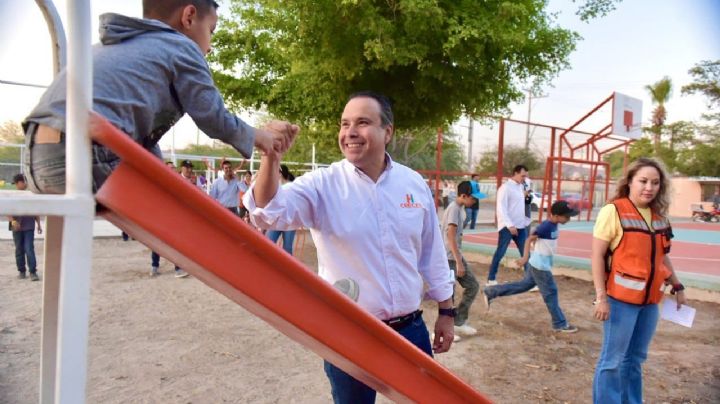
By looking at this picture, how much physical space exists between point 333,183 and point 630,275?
2027 mm

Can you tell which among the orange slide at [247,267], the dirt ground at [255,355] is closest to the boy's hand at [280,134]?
the orange slide at [247,267]

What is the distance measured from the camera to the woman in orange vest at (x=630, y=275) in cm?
294

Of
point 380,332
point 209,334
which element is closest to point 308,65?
point 209,334

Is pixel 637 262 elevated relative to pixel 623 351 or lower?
elevated

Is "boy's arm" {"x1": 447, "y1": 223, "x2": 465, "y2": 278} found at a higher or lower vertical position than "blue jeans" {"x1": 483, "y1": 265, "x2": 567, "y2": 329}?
higher

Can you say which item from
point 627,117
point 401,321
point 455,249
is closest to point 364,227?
point 401,321

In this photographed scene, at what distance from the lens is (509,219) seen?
709cm

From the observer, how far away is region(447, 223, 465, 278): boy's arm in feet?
16.1

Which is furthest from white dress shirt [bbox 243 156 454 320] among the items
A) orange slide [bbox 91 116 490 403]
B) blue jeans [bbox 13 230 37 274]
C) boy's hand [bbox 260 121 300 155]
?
blue jeans [bbox 13 230 37 274]

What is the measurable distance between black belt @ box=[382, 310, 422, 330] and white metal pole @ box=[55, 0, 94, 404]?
1298 millimetres

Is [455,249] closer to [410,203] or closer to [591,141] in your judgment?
[410,203]

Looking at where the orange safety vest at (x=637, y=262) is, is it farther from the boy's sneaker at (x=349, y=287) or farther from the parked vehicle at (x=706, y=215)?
the parked vehicle at (x=706, y=215)

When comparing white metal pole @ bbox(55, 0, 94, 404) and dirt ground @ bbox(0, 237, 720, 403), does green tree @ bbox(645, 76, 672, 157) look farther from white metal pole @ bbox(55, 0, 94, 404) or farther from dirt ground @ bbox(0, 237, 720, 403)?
white metal pole @ bbox(55, 0, 94, 404)

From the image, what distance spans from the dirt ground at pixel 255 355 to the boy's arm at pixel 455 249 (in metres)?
0.67
